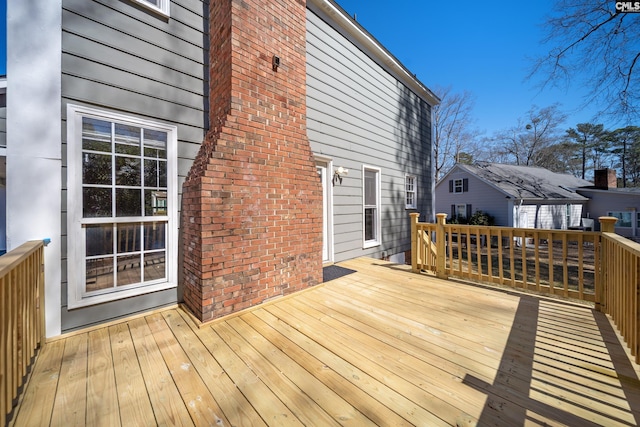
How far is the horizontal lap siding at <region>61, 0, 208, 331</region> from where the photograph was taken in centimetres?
239

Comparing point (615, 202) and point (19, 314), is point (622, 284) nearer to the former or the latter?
point (19, 314)

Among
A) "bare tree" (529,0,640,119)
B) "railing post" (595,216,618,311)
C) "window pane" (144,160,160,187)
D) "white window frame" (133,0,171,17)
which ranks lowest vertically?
"railing post" (595,216,618,311)

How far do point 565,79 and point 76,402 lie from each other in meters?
10.7

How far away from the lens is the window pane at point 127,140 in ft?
8.67

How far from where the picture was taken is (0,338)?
1.29 metres

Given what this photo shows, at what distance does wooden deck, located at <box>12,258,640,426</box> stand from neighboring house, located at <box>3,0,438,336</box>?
1.54 ft

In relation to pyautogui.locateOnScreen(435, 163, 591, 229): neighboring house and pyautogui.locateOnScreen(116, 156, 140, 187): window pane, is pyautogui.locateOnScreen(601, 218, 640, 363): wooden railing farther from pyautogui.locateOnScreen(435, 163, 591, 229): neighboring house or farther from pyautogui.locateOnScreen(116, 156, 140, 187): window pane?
pyautogui.locateOnScreen(435, 163, 591, 229): neighboring house

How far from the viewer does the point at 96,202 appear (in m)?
2.52

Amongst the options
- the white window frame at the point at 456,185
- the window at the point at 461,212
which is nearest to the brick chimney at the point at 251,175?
the window at the point at 461,212

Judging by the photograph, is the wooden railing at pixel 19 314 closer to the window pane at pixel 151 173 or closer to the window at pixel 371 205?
the window pane at pixel 151 173

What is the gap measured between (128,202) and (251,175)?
135 centimetres

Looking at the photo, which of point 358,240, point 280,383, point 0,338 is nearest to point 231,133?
point 0,338

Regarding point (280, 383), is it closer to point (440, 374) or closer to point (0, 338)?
point (440, 374)

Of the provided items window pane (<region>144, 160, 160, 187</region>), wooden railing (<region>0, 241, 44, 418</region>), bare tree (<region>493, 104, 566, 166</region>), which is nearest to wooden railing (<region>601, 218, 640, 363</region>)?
wooden railing (<region>0, 241, 44, 418</region>)
